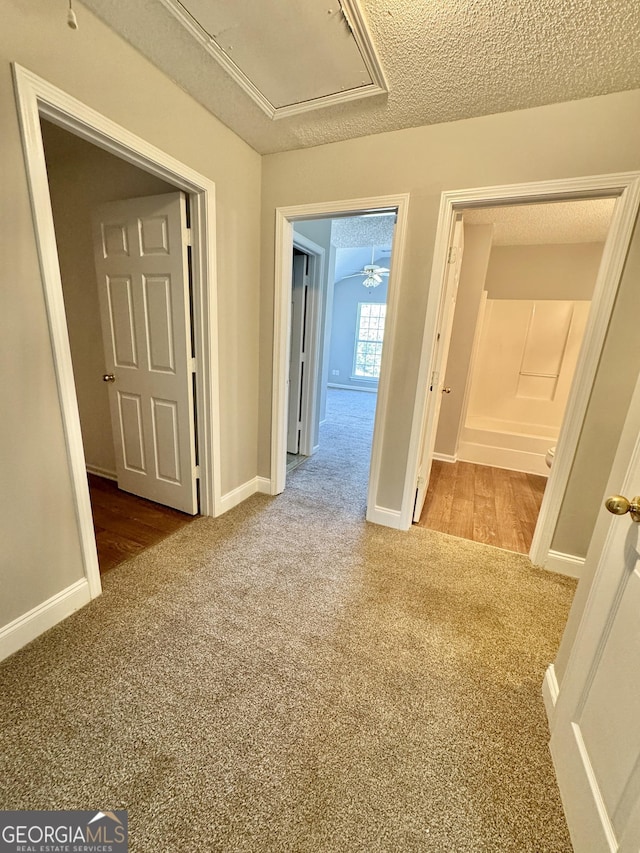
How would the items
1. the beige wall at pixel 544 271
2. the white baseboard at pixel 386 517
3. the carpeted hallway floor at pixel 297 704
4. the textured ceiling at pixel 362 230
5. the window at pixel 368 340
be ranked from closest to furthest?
the carpeted hallway floor at pixel 297 704
the white baseboard at pixel 386 517
the beige wall at pixel 544 271
the textured ceiling at pixel 362 230
the window at pixel 368 340

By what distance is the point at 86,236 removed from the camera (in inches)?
97.0

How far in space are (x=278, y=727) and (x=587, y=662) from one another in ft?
3.34

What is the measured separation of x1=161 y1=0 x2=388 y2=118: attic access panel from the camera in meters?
1.26

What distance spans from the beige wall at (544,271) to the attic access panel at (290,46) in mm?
3105

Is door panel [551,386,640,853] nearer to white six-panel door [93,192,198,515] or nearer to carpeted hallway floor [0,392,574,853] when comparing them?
carpeted hallway floor [0,392,574,853]

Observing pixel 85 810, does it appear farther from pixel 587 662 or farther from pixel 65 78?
pixel 65 78

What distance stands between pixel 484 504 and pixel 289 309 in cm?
228

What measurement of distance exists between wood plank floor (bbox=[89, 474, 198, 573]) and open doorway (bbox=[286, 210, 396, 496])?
1231mm

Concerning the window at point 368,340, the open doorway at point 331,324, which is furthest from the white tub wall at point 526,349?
the window at point 368,340

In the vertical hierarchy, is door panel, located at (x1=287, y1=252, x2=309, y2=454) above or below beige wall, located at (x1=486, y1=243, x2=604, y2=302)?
below

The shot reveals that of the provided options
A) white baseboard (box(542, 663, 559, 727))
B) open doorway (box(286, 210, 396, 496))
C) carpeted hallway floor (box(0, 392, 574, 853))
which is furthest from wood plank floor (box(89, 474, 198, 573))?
white baseboard (box(542, 663, 559, 727))

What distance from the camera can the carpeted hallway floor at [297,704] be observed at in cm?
97

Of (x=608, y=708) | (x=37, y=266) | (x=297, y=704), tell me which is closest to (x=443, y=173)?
(x=37, y=266)

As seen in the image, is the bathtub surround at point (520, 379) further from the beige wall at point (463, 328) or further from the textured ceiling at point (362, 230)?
the textured ceiling at point (362, 230)
